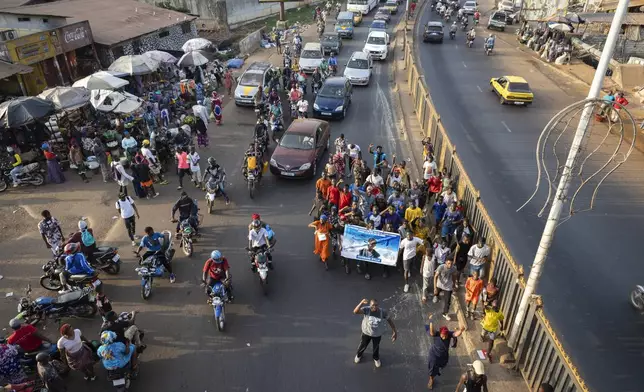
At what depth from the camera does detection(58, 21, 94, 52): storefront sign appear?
21.5m

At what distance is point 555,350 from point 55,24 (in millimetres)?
27199

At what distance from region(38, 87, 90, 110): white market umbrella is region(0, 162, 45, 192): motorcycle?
2.57 meters

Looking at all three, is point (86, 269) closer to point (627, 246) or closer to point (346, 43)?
point (627, 246)

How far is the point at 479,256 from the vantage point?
29.4 ft

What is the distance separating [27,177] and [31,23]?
13.7 meters

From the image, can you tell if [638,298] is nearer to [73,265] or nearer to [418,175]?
[418,175]

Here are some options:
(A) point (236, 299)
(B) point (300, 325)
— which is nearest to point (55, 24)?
(A) point (236, 299)

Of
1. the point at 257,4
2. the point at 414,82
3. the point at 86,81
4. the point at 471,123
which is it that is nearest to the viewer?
the point at 86,81

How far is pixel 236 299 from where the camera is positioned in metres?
9.70

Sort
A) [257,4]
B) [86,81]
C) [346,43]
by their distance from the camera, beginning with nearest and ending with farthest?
1. [86,81]
2. [346,43]
3. [257,4]

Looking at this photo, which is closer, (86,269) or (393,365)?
(393,365)

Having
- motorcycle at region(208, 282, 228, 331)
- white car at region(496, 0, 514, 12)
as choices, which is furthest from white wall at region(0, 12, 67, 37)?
white car at region(496, 0, 514, 12)

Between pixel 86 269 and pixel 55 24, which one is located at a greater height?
pixel 55 24

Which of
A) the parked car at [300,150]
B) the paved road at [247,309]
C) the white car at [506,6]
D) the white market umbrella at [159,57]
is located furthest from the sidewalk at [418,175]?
the white car at [506,6]
